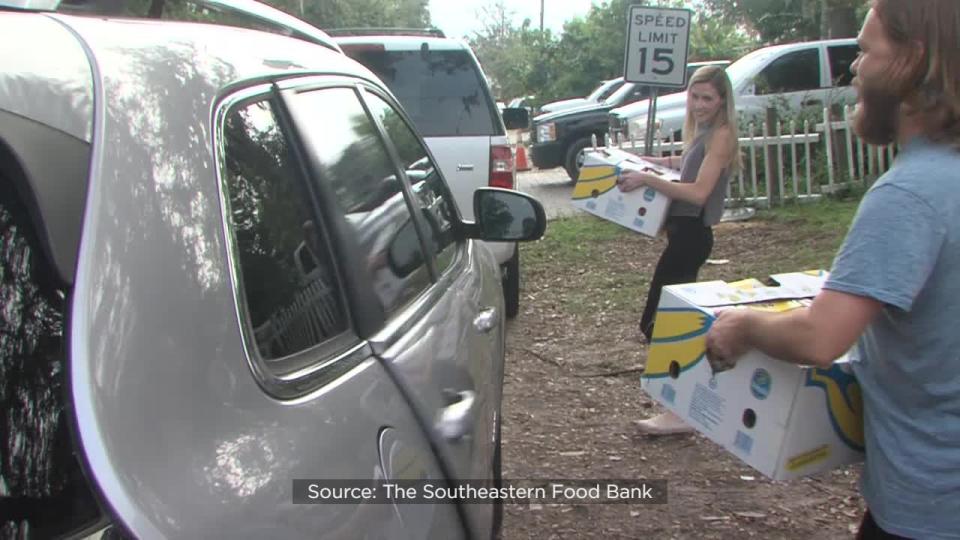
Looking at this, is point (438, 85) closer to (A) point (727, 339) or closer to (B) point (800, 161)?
(A) point (727, 339)

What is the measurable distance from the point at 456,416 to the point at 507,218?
1381 millimetres

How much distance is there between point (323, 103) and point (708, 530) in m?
2.51

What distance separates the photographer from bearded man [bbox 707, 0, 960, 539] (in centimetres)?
158

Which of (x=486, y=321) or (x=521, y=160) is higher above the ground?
(x=521, y=160)

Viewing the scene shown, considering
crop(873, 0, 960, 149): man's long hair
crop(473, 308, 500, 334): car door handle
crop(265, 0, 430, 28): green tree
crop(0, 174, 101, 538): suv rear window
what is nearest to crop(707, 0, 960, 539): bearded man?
crop(873, 0, 960, 149): man's long hair

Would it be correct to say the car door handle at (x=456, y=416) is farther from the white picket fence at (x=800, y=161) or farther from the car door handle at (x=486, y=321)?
the white picket fence at (x=800, y=161)

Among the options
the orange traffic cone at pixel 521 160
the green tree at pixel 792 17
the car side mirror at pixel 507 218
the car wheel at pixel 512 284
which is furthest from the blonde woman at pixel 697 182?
the orange traffic cone at pixel 521 160

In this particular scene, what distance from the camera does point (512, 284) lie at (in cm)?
695

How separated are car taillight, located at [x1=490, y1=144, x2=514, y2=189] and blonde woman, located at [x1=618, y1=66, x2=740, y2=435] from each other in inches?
83.3

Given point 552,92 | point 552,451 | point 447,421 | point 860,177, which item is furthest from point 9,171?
point 552,92

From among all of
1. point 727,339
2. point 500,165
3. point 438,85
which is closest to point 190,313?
point 727,339

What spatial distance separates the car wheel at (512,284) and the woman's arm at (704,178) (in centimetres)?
→ 226

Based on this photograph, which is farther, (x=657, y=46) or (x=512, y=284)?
(x=657, y=46)

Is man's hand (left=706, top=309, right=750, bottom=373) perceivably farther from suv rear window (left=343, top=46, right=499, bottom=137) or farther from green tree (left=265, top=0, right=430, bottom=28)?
green tree (left=265, top=0, right=430, bottom=28)
